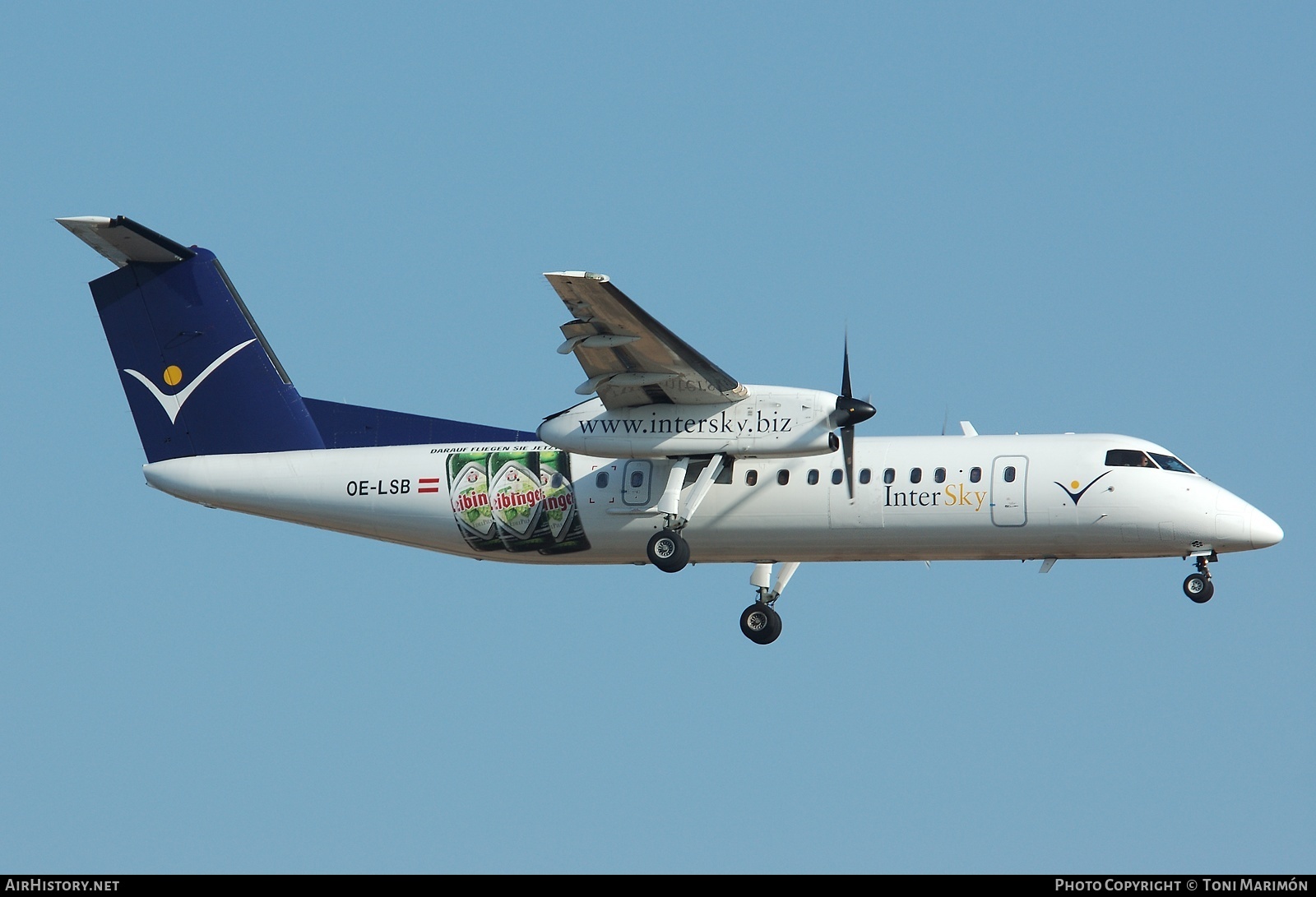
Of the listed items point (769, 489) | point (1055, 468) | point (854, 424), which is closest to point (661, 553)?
point (769, 489)

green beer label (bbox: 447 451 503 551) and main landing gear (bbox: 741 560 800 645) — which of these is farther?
main landing gear (bbox: 741 560 800 645)

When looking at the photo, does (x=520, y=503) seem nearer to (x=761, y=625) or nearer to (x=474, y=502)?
(x=474, y=502)

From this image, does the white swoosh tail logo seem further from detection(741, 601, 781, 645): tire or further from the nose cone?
the nose cone

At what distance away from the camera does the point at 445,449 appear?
22.1m

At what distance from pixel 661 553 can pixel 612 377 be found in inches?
93.0

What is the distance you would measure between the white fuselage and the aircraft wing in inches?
41.5

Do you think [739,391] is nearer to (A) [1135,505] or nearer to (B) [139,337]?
(A) [1135,505]

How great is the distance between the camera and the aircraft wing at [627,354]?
18469 mm

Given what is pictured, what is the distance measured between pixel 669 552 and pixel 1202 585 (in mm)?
6382

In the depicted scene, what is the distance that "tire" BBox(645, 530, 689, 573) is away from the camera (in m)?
20.8

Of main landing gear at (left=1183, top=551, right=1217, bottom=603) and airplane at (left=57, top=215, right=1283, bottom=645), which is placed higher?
airplane at (left=57, top=215, right=1283, bottom=645)

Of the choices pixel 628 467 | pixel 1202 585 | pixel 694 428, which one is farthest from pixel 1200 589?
pixel 628 467

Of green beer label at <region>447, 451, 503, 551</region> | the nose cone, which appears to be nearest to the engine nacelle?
green beer label at <region>447, 451, 503, 551</region>

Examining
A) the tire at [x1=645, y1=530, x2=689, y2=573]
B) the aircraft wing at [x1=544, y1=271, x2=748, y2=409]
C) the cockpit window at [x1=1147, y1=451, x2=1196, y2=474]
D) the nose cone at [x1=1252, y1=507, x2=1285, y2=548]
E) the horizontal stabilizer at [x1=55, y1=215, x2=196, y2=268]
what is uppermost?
the horizontal stabilizer at [x1=55, y1=215, x2=196, y2=268]
